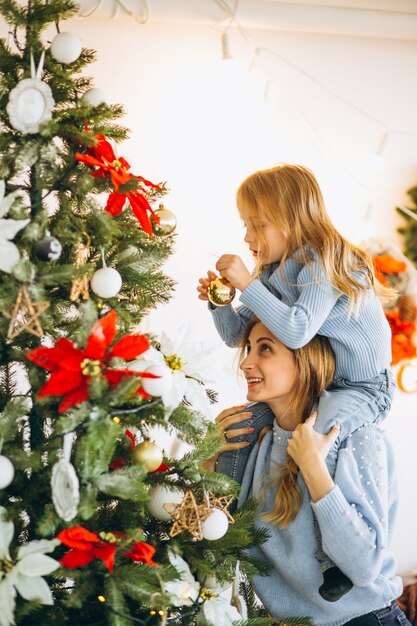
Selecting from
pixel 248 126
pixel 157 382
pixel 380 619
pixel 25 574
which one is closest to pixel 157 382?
pixel 157 382

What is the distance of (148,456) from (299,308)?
550 mm

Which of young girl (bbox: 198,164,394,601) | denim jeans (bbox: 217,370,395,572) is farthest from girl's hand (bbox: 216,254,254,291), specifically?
denim jeans (bbox: 217,370,395,572)

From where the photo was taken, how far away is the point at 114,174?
1169mm

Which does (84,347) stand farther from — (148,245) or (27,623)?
(27,623)

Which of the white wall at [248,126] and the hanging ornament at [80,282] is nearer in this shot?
the hanging ornament at [80,282]

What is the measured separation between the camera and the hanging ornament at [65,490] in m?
0.99

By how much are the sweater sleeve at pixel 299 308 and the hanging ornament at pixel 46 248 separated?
59 cm

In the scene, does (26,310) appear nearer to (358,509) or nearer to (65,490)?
(65,490)

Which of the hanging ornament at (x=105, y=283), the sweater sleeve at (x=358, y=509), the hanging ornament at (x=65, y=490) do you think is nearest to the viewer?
the hanging ornament at (x=65, y=490)

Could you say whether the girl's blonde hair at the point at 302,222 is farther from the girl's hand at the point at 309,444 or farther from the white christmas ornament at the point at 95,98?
the white christmas ornament at the point at 95,98

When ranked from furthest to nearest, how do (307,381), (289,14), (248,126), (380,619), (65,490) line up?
(248,126), (289,14), (307,381), (380,619), (65,490)

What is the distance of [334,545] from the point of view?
4.88 ft

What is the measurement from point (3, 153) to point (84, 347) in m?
0.34

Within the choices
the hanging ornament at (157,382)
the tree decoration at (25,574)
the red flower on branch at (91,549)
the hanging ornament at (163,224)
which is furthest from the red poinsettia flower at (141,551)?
the hanging ornament at (163,224)
